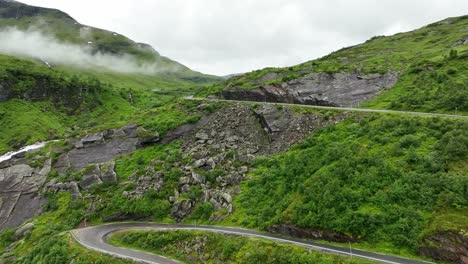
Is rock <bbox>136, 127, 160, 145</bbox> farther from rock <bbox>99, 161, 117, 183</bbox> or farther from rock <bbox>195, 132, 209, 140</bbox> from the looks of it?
rock <bbox>195, 132, 209, 140</bbox>

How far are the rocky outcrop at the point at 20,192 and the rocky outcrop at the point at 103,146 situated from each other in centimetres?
465

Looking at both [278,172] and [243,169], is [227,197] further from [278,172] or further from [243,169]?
[278,172]

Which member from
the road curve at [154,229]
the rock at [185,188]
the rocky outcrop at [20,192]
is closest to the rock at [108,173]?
the road curve at [154,229]

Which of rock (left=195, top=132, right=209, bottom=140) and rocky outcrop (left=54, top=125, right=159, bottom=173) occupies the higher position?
rock (left=195, top=132, right=209, bottom=140)

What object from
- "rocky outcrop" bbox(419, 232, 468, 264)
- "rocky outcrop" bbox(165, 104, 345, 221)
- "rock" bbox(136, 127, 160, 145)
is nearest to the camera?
"rocky outcrop" bbox(419, 232, 468, 264)

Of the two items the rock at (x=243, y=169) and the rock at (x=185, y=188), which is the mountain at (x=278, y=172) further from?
the rock at (x=185, y=188)

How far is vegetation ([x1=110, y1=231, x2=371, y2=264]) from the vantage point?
3344 cm

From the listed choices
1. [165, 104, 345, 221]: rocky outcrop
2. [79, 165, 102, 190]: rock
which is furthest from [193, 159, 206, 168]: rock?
[79, 165, 102, 190]: rock

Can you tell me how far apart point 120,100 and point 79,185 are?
101m

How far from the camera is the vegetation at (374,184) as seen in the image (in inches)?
1296

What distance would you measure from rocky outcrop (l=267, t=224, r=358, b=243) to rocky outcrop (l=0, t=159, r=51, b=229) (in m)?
49.4

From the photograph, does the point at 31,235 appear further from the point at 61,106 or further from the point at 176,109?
the point at 61,106

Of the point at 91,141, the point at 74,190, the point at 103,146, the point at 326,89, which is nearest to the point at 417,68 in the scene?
the point at 326,89

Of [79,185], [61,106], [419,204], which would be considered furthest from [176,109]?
[61,106]
